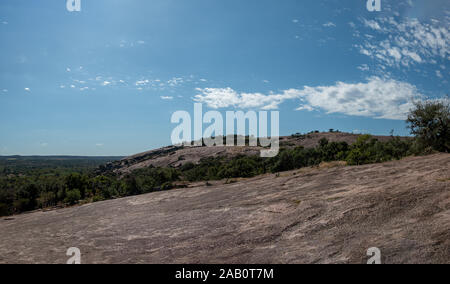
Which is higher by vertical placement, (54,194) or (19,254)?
(19,254)

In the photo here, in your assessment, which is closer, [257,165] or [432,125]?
[432,125]

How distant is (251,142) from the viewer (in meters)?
82.5

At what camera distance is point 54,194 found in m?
51.2

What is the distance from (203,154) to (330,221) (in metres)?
63.7

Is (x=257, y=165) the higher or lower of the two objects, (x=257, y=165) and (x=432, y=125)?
the lower

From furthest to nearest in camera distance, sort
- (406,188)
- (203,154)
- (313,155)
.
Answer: (203,154)
(313,155)
(406,188)
